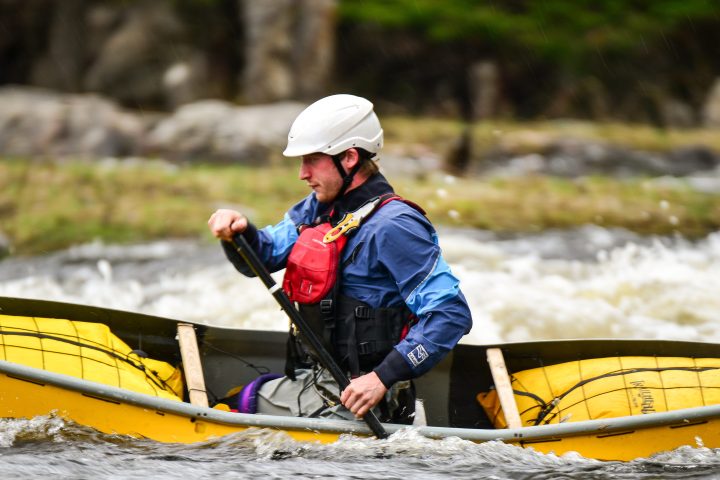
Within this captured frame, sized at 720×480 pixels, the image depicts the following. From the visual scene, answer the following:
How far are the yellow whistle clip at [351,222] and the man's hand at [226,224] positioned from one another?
328 mm

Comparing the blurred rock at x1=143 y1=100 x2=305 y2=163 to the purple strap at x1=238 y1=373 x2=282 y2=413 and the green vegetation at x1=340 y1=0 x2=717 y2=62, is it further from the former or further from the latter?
the purple strap at x1=238 y1=373 x2=282 y2=413

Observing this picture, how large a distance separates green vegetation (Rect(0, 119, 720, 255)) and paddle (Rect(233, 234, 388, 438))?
20.9ft

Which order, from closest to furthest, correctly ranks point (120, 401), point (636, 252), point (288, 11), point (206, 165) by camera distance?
point (120, 401)
point (636, 252)
point (206, 165)
point (288, 11)

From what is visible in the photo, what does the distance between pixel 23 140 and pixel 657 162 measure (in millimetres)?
8865

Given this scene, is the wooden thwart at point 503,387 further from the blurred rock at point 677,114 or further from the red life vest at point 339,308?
the blurred rock at point 677,114

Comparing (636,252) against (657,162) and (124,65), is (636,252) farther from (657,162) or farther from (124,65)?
(124,65)

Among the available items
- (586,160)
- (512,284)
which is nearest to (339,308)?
(512,284)

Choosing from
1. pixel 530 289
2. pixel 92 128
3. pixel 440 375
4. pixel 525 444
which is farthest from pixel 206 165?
pixel 525 444

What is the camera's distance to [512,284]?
8156 mm

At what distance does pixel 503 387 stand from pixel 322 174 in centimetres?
129

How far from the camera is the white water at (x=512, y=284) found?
23.8 ft

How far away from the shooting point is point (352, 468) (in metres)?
3.68

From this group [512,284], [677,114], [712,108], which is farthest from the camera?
[677,114]

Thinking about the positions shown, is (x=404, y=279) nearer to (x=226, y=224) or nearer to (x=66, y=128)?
(x=226, y=224)
